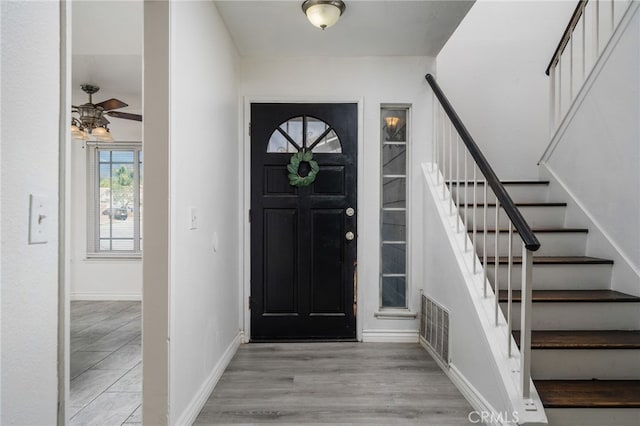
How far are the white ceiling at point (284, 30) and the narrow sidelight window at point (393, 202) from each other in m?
0.63

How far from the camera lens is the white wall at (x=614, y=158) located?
2.08 m

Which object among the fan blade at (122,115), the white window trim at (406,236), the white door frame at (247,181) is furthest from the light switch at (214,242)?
the fan blade at (122,115)

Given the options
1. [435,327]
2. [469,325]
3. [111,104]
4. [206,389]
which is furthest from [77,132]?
[469,325]

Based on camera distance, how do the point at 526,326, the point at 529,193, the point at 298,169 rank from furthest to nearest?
the point at 298,169 < the point at 529,193 < the point at 526,326

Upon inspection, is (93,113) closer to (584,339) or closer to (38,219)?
(38,219)

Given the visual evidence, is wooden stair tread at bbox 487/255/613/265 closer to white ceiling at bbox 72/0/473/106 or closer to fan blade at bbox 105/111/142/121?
white ceiling at bbox 72/0/473/106

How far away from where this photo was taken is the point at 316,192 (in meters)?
3.07

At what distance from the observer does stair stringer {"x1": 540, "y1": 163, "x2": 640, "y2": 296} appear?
2.12 metres

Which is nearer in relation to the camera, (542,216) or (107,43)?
(542,216)

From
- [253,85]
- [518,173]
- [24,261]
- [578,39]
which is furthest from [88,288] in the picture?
[578,39]

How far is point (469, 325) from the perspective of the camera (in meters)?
2.08

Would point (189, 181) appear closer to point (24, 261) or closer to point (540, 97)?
point (24, 261)

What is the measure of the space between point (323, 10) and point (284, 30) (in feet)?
1.78

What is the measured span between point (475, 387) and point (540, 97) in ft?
9.94
